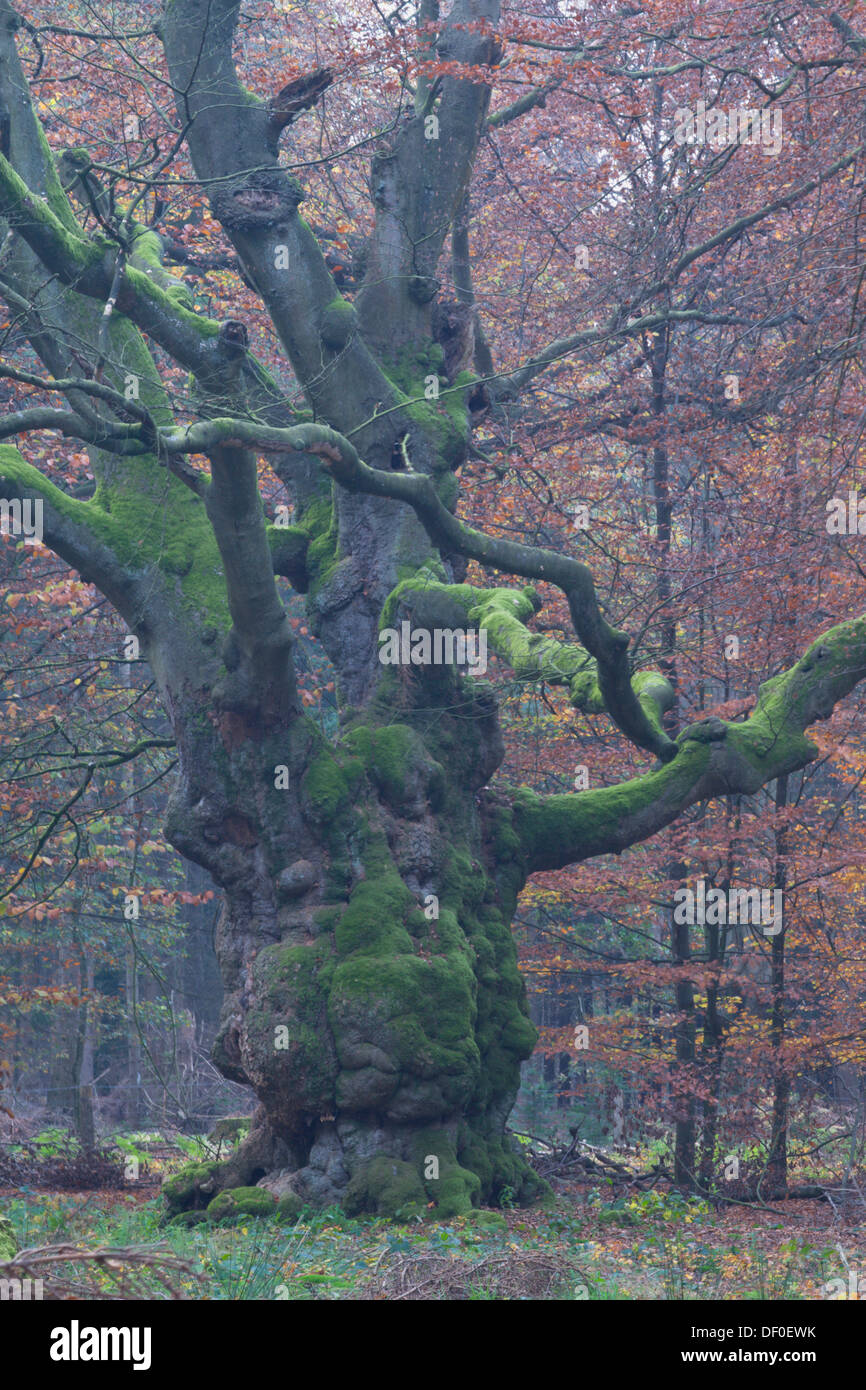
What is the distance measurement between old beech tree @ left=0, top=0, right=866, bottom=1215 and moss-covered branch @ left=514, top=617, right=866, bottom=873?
0.09 ft

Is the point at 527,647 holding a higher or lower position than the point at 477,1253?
higher

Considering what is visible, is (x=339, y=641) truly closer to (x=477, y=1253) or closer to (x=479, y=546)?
(x=479, y=546)

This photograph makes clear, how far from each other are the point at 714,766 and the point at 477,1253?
4.89 m

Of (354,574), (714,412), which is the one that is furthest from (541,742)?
(354,574)

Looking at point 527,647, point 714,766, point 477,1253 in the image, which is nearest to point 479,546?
point 527,647

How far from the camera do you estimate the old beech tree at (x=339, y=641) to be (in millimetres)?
7945

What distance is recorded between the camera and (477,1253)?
18.9 feet

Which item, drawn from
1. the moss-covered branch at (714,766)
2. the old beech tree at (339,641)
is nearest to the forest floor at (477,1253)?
the old beech tree at (339,641)

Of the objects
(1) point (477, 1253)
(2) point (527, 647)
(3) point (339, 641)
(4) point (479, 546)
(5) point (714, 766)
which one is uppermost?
(4) point (479, 546)

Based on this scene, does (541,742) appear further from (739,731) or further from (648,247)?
(648,247)

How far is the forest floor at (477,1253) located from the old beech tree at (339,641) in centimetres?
71

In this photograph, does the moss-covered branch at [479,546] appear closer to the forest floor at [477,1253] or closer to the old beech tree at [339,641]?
the old beech tree at [339,641]

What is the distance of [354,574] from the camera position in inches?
389
